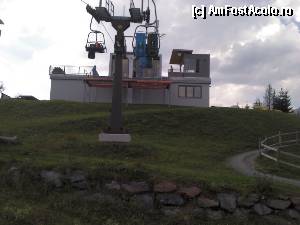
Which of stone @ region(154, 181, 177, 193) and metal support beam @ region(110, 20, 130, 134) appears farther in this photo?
metal support beam @ region(110, 20, 130, 134)

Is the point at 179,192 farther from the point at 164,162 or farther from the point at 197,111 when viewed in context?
the point at 197,111

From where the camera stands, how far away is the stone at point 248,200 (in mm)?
15132

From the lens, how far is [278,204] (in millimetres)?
15289

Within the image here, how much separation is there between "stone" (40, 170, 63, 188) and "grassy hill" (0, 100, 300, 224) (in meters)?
0.45

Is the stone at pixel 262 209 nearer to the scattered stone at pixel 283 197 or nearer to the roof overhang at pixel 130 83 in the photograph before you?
the scattered stone at pixel 283 197

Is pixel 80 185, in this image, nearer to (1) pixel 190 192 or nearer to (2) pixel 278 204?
(1) pixel 190 192

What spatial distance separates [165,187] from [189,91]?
46965 mm

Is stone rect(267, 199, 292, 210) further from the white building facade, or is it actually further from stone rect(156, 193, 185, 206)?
the white building facade

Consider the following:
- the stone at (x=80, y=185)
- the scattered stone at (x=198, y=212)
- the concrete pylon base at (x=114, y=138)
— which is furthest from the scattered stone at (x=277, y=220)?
the concrete pylon base at (x=114, y=138)

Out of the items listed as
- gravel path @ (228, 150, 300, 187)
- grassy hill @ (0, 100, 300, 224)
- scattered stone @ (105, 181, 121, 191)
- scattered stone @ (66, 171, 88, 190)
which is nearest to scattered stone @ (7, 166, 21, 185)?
grassy hill @ (0, 100, 300, 224)

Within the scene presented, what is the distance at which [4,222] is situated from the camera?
12781 millimetres

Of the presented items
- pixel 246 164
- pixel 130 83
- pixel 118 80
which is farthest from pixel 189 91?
pixel 118 80

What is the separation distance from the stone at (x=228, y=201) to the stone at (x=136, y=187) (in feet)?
6.87

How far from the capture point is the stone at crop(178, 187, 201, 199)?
15.2m
